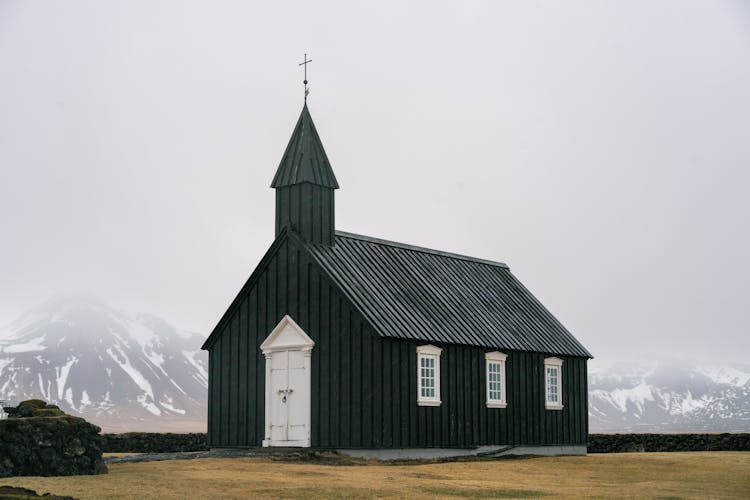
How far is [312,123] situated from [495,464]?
12622 mm

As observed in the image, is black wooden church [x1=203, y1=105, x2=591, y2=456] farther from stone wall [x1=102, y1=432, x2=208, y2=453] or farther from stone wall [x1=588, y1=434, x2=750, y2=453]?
stone wall [x1=588, y1=434, x2=750, y2=453]

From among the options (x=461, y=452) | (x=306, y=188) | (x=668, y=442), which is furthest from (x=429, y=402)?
(x=668, y=442)

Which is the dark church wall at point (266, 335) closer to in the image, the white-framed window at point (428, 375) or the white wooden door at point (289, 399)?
the white wooden door at point (289, 399)

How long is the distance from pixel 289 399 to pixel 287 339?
182 centimetres

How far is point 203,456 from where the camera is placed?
3175cm

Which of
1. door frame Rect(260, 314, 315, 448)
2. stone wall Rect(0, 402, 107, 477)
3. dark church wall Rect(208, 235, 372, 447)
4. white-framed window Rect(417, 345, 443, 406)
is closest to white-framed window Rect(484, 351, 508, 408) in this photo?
white-framed window Rect(417, 345, 443, 406)

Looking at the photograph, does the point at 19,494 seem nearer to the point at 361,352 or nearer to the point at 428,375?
the point at 361,352

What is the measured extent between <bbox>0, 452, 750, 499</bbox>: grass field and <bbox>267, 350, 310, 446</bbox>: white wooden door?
2545 millimetres

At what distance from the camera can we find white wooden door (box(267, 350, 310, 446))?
32344 mm

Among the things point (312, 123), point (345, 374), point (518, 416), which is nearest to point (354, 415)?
point (345, 374)

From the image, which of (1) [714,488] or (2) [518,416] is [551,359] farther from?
(1) [714,488]

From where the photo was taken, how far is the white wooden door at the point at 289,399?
3234 cm

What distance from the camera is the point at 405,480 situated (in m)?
24.0

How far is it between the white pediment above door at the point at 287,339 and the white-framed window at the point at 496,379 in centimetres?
640
